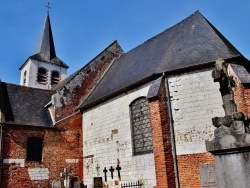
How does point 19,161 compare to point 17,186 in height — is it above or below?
above

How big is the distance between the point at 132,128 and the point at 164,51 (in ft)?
12.1

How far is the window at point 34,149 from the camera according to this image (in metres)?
12.0

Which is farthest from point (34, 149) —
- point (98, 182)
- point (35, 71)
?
point (35, 71)

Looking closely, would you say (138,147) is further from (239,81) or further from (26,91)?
(26,91)

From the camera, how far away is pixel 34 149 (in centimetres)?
1212

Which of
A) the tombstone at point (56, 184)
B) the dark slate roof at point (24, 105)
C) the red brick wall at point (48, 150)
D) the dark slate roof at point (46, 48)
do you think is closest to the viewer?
the tombstone at point (56, 184)

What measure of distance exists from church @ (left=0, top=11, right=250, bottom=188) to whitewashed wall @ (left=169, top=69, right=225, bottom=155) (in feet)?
0.11

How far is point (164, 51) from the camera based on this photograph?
11.4m

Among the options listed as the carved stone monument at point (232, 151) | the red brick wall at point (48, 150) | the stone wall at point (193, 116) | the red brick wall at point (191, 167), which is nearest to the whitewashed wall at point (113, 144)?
the red brick wall at point (48, 150)

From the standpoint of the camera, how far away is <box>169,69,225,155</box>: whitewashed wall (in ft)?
28.7

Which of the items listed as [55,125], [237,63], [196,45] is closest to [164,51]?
[196,45]

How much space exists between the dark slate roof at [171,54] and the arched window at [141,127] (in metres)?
0.92

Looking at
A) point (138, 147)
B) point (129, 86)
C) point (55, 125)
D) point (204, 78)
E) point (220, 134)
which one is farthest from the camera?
point (55, 125)

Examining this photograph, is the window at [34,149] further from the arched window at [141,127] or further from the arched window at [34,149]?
the arched window at [141,127]
